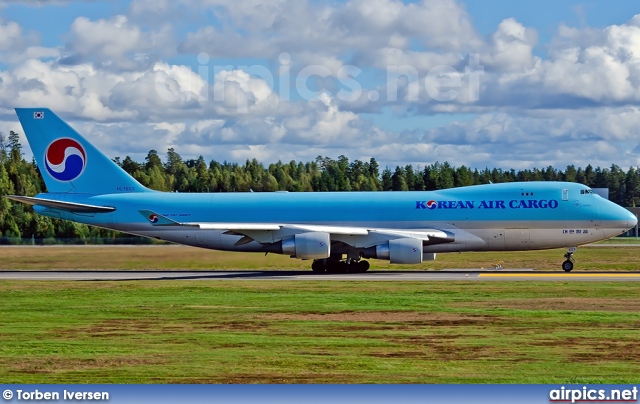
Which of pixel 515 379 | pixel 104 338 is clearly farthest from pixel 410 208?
pixel 515 379

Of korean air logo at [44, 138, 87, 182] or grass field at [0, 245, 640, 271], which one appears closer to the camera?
grass field at [0, 245, 640, 271]

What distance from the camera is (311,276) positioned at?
41656 mm

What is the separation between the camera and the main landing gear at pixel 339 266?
44906mm

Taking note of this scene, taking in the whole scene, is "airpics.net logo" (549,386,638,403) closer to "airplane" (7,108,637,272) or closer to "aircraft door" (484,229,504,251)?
"airplane" (7,108,637,272)

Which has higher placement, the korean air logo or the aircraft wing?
the korean air logo

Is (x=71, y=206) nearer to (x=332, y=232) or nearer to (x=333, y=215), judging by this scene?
(x=333, y=215)

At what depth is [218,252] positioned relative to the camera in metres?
45.1

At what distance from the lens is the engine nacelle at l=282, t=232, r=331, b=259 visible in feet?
139

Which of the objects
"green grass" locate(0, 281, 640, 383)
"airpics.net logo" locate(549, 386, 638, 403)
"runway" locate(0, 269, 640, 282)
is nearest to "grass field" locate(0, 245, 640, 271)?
"runway" locate(0, 269, 640, 282)

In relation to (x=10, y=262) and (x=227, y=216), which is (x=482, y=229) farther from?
(x=10, y=262)

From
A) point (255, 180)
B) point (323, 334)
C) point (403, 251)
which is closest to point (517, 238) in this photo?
point (403, 251)

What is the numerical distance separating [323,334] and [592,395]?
848cm

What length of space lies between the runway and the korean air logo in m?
4.91

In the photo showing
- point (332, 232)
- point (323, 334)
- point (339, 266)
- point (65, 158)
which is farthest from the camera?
point (65, 158)
